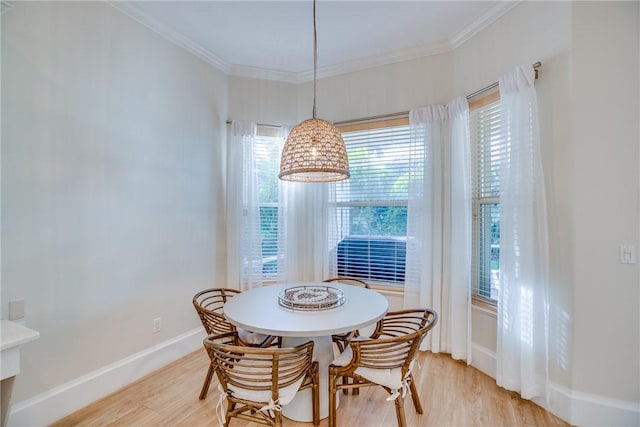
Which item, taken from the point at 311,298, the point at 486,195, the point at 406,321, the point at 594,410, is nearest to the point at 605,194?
the point at 486,195

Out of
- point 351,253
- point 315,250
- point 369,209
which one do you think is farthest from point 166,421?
point 369,209

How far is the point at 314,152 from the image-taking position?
186cm

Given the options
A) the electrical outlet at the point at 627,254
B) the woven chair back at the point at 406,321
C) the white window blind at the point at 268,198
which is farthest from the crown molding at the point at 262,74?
the electrical outlet at the point at 627,254

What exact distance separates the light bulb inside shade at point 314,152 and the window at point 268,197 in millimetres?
1480

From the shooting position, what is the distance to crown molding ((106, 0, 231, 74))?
2.38 meters

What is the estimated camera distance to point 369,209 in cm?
328

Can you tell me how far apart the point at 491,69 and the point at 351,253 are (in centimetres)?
212

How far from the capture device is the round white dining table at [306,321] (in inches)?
64.5

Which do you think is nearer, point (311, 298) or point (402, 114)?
point (311, 298)

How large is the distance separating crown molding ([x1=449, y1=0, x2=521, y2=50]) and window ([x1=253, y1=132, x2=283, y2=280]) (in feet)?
6.48

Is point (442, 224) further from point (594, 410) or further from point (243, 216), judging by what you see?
point (243, 216)

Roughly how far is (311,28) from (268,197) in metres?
1.71

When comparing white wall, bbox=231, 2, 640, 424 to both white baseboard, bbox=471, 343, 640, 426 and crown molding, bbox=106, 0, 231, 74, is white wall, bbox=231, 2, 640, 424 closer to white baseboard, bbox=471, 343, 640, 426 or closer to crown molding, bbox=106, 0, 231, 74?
white baseboard, bbox=471, 343, 640, 426

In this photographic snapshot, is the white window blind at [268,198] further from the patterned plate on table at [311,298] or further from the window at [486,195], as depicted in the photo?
the window at [486,195]
